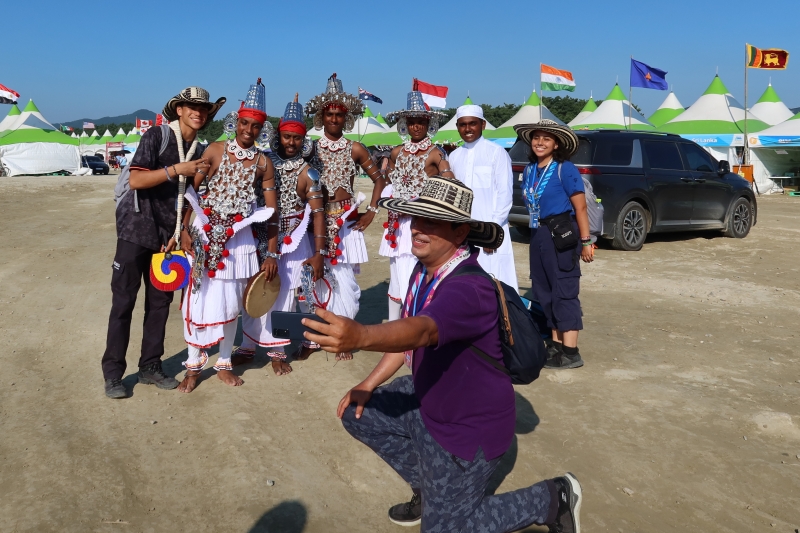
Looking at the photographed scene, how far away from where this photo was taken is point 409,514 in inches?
125

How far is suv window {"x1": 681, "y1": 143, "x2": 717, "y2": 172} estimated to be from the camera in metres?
11.5

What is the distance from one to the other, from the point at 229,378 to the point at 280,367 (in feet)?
1.49

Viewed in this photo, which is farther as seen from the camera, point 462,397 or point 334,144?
point 334,144

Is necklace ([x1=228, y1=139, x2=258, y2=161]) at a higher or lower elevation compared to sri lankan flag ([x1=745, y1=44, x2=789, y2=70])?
lower

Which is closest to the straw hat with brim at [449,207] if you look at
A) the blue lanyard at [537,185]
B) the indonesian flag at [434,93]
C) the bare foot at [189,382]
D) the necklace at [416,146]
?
the blue lanyard at [537,185]

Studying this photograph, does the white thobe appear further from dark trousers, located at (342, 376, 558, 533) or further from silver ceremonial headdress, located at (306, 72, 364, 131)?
dark trousers, located at (342, 376, 558, 533)

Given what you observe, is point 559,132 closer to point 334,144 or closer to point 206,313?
point 334,144

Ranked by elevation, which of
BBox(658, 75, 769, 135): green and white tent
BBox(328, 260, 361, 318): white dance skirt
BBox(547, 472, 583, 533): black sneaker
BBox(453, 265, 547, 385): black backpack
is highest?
BBox(658, 75, 769, 135): green and white tent

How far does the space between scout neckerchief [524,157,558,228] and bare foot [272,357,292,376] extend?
7.52 ft

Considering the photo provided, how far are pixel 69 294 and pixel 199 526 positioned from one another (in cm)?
543

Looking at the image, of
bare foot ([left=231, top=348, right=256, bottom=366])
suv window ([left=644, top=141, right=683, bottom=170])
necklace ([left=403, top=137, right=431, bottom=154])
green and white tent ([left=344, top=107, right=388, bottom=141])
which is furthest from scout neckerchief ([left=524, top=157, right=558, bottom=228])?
green and white tent ([left=344, top=107, right=388, bottom=141])

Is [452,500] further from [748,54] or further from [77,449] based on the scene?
[748,54]

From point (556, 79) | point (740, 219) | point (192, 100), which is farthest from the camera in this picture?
point (556, 79)

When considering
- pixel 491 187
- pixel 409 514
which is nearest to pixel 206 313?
pixel 409 514
